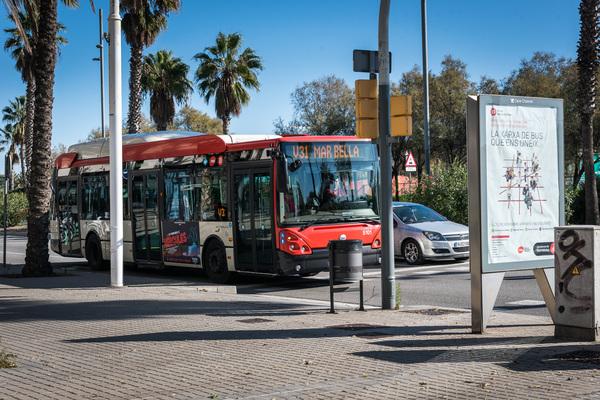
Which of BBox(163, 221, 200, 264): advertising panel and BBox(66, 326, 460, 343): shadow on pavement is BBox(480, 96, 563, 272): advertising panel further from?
BBox(163, 221, 200, 264): advertising panel

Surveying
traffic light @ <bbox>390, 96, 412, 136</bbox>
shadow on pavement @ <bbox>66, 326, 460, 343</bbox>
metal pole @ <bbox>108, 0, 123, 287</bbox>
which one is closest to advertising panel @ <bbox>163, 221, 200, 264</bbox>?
metal pole @ <bbox>108, 0, 123, 287</bbox>

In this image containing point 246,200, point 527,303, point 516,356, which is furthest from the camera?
point 246,200

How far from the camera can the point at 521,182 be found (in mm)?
9812

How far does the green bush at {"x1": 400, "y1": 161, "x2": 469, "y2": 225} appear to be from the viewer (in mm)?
Answer: 25891

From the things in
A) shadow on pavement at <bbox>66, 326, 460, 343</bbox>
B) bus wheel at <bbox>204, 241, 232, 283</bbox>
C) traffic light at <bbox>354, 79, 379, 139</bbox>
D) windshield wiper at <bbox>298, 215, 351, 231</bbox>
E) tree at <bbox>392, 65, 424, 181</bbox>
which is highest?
tree at <bbox>392, 65, 424, 181</bbox>

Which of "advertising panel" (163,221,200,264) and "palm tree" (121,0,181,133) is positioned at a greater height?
"palm tree" (121,0,181,133)

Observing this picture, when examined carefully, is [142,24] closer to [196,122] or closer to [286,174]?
[286,174]

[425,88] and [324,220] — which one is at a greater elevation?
[425,88]

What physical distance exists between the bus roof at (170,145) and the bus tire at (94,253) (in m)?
2.07

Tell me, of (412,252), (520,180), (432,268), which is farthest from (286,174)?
(412,252)

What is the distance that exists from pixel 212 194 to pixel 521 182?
8517mm

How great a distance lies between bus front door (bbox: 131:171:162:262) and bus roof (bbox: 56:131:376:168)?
0.59 m

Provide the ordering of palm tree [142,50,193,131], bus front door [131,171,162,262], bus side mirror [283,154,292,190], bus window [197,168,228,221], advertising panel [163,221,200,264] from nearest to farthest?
bus side mirror [283,154,292,190] < bus window [197,168,228,221] < advertising panel [163,221,200,264] < bus front door [131,171,162,262] < palm tree [142,50,193,131]

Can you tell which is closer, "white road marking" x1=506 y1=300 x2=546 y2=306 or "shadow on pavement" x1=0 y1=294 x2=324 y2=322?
"shadow on pavement" x1=0 y1=294 x2=324 y2=322
